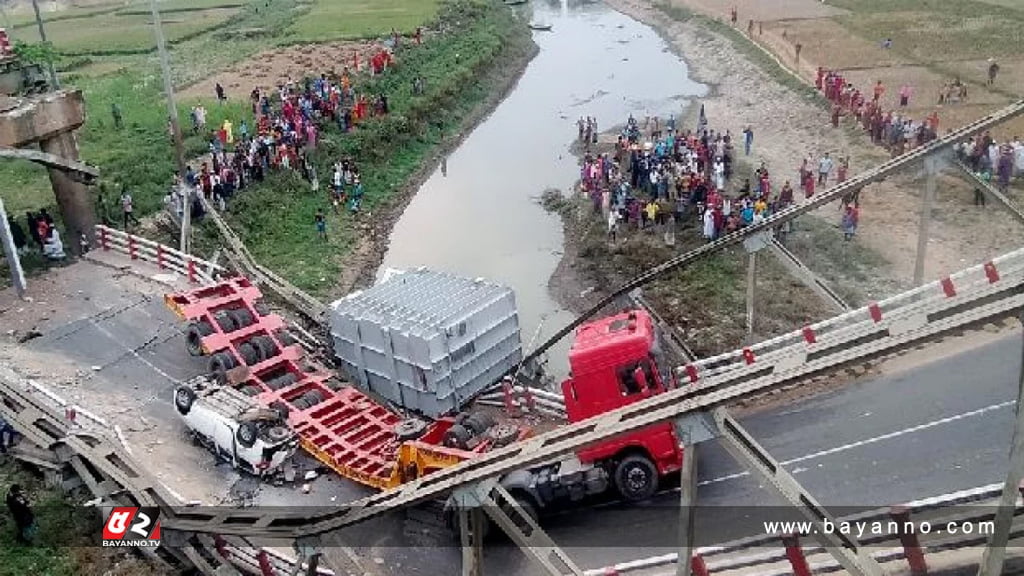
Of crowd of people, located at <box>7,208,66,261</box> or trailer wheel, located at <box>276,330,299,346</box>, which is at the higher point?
crowd of people, located at <box>7,208,66,261</box>

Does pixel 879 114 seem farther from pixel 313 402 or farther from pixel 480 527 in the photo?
pixel 480 527

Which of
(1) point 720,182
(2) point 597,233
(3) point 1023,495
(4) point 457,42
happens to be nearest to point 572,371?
(3) point 1023,495

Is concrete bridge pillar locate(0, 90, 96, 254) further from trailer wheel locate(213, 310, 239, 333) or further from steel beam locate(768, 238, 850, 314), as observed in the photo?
steel beam locate(768, 238, 850, 314)

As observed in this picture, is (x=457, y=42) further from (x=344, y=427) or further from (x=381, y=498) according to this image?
(x=381, y=498)

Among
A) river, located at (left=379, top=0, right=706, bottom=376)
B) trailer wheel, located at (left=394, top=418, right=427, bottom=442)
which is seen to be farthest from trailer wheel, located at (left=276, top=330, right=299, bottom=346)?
river, located at (left=379, top=0, right=706, bottom=376)

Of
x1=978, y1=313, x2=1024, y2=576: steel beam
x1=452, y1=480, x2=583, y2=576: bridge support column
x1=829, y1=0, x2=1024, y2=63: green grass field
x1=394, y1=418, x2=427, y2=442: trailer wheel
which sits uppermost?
x1=978, y1=313, x2=1024, y2=576: steel beam

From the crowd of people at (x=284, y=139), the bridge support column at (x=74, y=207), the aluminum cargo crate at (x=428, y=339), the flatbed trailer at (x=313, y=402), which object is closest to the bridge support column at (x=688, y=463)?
the flatbed trailer at (x=313, y=402)
